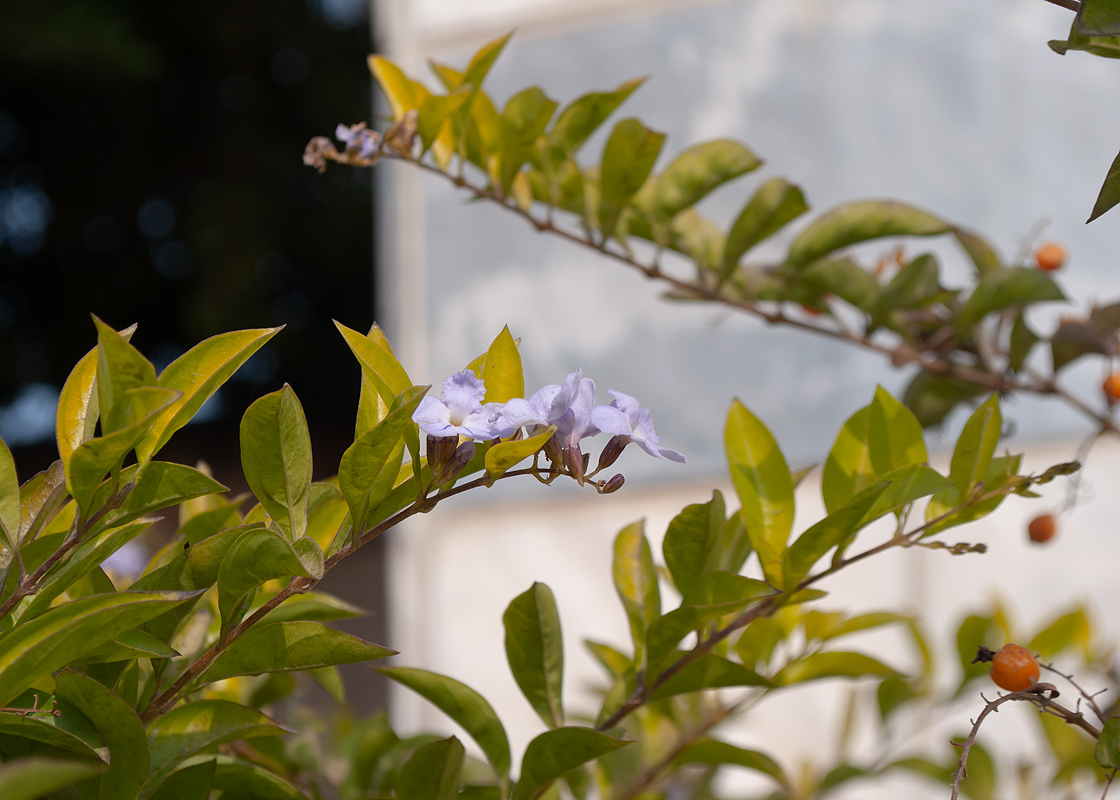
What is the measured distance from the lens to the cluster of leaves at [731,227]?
47 cm

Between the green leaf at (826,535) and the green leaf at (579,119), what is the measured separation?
9.7 inches

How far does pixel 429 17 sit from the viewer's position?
1.34 metres

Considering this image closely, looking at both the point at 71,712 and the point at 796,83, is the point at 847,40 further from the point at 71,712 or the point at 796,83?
the point at 71,712

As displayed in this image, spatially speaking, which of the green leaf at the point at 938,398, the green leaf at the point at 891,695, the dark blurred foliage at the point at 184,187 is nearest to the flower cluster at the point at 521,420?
the green leaf at the point at 938,398

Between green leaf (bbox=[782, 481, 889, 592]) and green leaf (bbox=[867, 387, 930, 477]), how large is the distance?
0.13 ft

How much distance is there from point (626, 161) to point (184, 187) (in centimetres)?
547

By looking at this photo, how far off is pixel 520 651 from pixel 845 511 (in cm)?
14

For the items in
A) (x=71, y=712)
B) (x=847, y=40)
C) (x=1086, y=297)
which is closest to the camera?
(x=71, y=712)

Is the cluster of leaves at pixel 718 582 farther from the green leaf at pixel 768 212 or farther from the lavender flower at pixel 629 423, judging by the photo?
the green leaf at pixel 768 212

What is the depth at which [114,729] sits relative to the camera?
0.27 m

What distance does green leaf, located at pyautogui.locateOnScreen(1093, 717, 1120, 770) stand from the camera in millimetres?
268

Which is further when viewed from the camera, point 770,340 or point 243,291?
point 243,291

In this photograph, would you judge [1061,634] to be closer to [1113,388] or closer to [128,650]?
[1113,388]

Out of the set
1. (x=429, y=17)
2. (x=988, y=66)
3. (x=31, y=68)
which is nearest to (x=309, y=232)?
(x=31, y=68)
